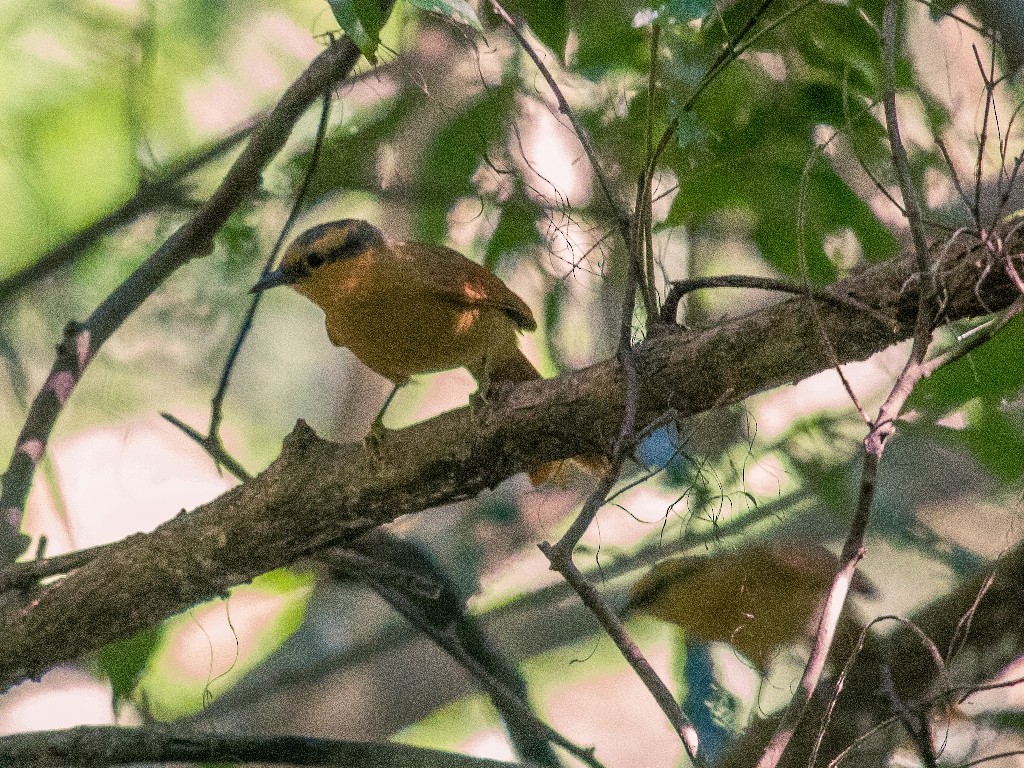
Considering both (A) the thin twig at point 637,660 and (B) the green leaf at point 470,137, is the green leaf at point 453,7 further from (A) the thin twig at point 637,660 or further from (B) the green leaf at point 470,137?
(B) the green leaf at point 470,137

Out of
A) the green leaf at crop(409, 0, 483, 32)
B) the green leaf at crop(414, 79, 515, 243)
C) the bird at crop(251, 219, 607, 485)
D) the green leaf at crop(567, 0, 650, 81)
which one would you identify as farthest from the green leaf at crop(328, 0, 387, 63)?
the bird at crop(251, 219, 607, 485)

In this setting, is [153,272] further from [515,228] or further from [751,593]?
[751,593]

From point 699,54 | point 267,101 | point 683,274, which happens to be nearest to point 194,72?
point 267,101

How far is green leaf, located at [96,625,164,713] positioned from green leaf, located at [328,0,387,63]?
1.95 m

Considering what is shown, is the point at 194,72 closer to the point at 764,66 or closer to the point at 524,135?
the point at 524,135

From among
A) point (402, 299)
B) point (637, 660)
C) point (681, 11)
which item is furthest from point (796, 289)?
point (402, 299)

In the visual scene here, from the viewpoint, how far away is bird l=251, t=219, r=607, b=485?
259 cm

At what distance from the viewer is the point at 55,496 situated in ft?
11.8

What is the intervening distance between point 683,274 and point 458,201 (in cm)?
65

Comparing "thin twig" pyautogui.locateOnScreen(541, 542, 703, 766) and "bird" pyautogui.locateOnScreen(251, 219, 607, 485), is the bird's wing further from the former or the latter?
"thin twig" pyautogui.locateOnScreen(541, 542, 703, 766)

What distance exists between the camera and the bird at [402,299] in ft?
8.51

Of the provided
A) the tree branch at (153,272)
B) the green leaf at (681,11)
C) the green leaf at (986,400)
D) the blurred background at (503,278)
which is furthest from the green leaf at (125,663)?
the green leaf at (681,11)

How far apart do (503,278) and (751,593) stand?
1.08 metres

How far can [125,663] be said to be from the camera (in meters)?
2.95
